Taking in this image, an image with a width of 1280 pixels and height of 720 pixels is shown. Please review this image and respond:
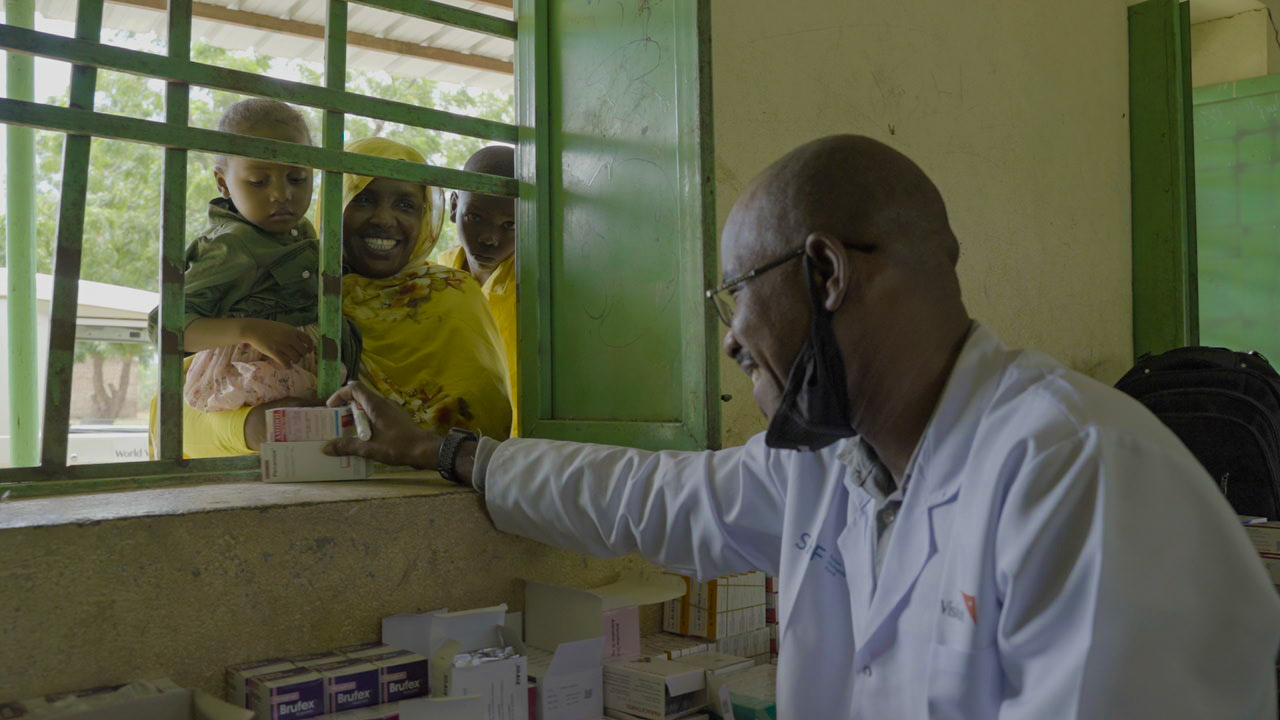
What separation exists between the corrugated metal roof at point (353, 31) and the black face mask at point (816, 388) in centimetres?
284

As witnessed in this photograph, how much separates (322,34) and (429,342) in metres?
2.57

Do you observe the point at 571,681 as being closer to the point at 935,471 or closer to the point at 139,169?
the point at 935,471

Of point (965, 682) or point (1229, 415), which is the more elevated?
point (1229, 415)

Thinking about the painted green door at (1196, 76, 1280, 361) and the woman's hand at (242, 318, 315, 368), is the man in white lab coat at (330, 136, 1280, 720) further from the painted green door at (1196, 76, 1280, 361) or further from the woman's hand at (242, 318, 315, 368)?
the painted green door at (1196, 76, 1280, 361)

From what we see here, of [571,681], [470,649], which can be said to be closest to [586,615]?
[571,681]

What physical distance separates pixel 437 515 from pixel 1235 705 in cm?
132

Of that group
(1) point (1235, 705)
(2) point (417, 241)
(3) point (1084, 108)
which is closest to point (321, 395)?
(2) point (417, 241)

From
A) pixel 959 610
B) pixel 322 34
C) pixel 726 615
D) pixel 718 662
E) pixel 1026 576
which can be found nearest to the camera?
pixel 1026 576

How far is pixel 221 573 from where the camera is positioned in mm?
1554

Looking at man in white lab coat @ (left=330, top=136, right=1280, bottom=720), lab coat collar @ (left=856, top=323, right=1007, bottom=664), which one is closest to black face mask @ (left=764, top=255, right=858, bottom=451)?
man in white lab coat @ (left=330, top=136, right=1280, bottom=720)

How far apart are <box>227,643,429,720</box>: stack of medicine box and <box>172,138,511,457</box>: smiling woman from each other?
78 cm

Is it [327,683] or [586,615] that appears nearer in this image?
[327,683]

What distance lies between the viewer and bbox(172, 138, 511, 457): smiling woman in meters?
2.30

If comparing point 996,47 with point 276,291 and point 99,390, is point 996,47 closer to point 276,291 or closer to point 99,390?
point 276,291
